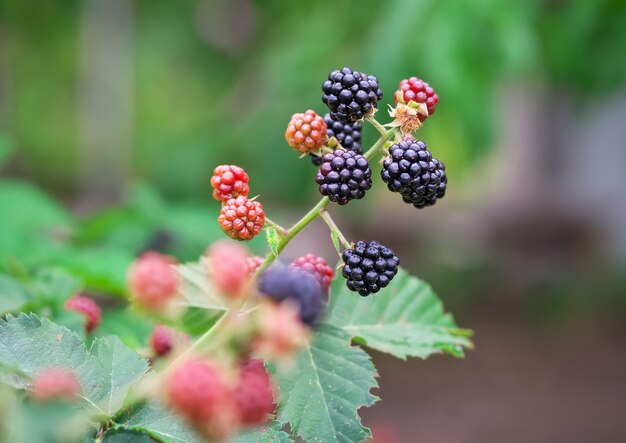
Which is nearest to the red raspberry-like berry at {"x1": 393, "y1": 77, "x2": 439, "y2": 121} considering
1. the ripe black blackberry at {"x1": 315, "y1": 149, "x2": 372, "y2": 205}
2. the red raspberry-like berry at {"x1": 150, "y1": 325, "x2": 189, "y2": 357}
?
the ripe black blackberry at {"x1": 315, "y1": 149, "x2": 372, "y2": 205}

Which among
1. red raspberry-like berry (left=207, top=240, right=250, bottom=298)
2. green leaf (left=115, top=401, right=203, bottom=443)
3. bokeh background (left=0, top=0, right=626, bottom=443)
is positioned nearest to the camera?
red raspberry-like berry (left=207, top=240, right=250, bottom=298)

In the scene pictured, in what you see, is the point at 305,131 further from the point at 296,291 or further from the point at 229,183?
the point at 296,291

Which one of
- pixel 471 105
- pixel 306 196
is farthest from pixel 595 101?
pixel 306 196

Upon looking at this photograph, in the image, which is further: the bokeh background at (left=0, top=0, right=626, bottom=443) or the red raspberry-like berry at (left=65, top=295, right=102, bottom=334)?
the bokeh background at (left=0, top=0, right=626, bottom=443)

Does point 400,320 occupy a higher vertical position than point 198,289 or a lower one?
higher

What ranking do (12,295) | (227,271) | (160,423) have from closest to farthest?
(227,271)
(160,423)
(12,295)

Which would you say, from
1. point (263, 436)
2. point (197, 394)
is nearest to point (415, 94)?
point (263, 436)

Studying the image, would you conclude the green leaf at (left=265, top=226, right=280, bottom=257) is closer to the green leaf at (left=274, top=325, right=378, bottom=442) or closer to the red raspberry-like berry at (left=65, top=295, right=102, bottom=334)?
the green leaf at (left=274, top=325, right=378, bottom=442)
